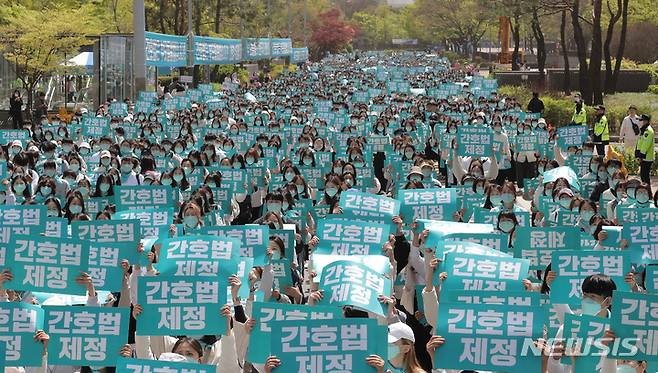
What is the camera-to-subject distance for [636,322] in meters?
7.20

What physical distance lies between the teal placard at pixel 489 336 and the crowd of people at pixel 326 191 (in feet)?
0.10

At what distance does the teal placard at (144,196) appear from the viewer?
543 inches

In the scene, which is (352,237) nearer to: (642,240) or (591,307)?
(642,240)

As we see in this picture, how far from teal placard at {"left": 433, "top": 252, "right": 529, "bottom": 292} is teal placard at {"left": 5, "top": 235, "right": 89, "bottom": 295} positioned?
280 cm

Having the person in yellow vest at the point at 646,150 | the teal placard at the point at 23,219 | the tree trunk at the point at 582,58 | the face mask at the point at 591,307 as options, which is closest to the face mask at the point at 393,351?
the face mask at the point at 591,307

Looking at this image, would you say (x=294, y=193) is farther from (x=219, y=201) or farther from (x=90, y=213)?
(x=90, y=213)

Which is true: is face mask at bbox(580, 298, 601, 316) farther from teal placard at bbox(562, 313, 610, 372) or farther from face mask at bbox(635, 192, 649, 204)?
face mask at bbox(635, 192, 649, 204)

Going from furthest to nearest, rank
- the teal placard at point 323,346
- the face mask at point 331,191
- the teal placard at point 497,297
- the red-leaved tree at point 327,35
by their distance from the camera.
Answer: the red-leaved tree at point 327,35 < the face mask at point 331,191 < the teal placard at point 497,297 < the teal placard at point 323,346

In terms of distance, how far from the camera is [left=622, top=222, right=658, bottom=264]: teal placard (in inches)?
426

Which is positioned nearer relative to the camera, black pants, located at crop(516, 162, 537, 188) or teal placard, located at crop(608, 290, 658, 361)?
teal placard, located at crop(608, 290, 658, 361)

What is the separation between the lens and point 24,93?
4347cm

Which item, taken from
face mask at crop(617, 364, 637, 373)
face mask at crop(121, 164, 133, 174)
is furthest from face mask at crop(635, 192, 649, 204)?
face mask at crop(121, 164, 133, 174)

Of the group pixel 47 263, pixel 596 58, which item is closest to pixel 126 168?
pixel 47 263

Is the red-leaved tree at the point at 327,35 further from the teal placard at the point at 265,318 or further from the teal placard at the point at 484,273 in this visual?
the teal placard at the point at 265,318
